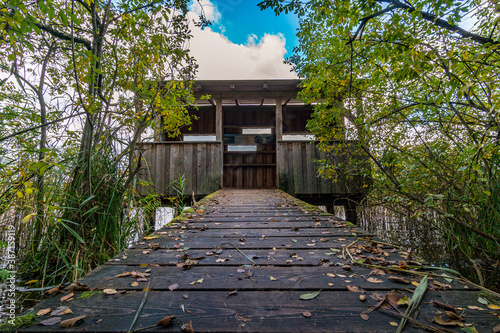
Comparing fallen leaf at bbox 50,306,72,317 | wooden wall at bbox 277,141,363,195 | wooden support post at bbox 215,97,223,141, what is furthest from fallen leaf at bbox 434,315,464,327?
wooden support post at bbox 215,97,223,141

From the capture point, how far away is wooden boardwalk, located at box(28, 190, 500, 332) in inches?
32.2

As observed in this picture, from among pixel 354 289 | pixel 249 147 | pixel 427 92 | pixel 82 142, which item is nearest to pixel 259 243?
pixel 354 289

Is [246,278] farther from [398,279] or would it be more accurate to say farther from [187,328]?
[398,279]

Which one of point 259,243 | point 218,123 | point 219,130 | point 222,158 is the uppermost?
point 218,123

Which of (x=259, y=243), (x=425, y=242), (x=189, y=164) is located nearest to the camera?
(x=259, y=243)

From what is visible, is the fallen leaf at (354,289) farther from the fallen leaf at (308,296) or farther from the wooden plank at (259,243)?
the wooden plank at (259,243)

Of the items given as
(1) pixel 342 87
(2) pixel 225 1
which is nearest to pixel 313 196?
(1) pixel 342 87

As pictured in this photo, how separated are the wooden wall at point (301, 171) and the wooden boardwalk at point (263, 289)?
4152 mm

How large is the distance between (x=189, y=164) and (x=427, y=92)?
514 centimetres

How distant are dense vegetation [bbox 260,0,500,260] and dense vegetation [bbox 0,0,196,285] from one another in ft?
5.91

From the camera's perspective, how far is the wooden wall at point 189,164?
5.93 m

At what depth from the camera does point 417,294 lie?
3.05 feet

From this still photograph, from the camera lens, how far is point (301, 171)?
19.8ft

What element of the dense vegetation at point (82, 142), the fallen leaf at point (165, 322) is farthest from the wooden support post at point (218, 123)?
the fallen leaf at point (165, 322)
